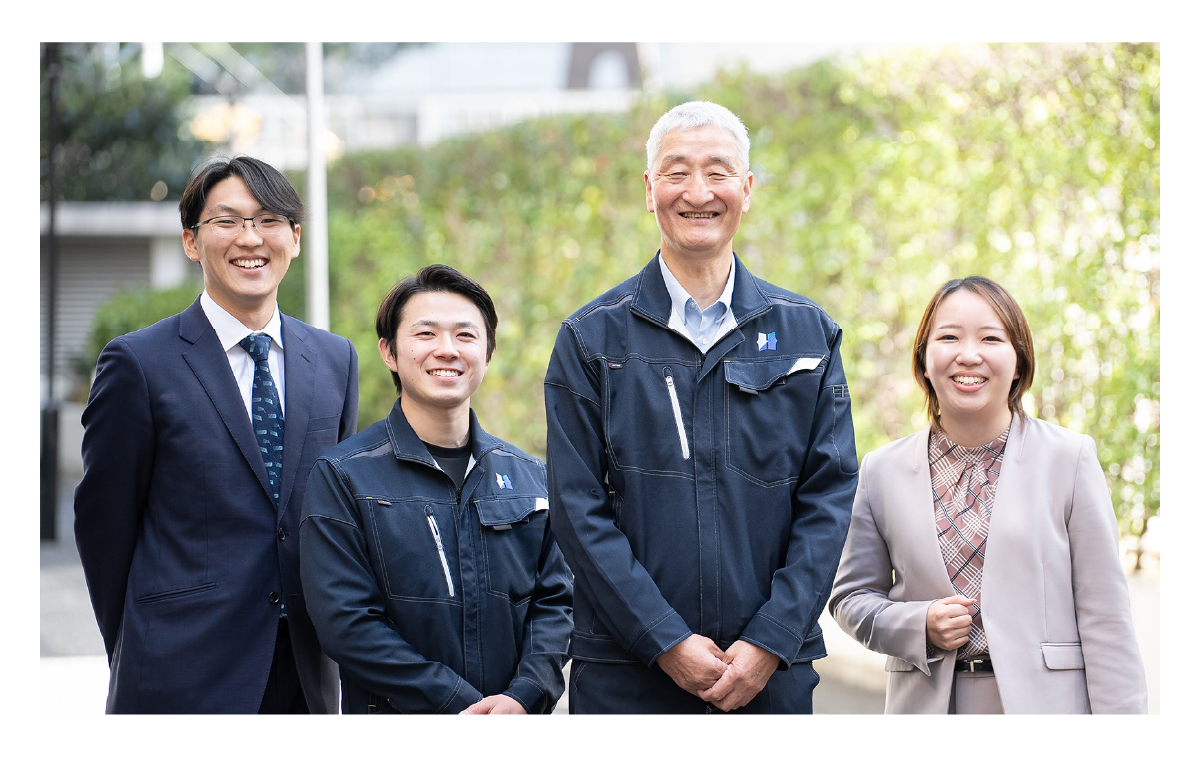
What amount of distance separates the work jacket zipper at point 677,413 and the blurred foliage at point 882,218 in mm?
4590

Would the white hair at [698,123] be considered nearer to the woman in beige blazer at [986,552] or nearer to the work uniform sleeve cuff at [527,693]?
the woman in beige blazer at [986,552]

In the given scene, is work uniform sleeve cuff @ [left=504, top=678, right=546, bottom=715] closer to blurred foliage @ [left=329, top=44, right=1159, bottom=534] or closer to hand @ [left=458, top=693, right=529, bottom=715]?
hand @ [left=458, top=693, right=529, bottom=715]

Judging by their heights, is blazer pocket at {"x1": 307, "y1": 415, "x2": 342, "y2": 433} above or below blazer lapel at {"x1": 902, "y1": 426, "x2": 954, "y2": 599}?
above

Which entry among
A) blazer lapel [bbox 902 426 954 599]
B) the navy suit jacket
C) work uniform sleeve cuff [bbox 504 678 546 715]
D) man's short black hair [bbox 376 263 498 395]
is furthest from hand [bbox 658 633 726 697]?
the navy suit jacket

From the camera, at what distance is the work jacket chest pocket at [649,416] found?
2.54 m

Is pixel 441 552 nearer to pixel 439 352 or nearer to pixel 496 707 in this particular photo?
pixel 496 707

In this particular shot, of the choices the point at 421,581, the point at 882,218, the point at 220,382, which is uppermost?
the point at 882,218

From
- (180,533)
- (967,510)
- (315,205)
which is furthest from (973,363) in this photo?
(315,205)

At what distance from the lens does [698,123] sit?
8.32 ft

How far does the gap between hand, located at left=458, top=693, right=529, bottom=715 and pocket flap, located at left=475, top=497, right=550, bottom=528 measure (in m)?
0.43

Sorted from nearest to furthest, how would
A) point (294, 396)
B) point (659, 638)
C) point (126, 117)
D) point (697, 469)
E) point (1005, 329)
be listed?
point (659, 638) → point (697, 469) → point (1005, 329) → point (294, 396) → point (126, 117)

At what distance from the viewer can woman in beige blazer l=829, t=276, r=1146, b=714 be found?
8.59ft

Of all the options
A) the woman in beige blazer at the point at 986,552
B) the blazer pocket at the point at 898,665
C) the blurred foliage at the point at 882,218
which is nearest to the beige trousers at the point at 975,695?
the woman in beige blazer at the point at 986,552

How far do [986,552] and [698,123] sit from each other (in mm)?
1314
